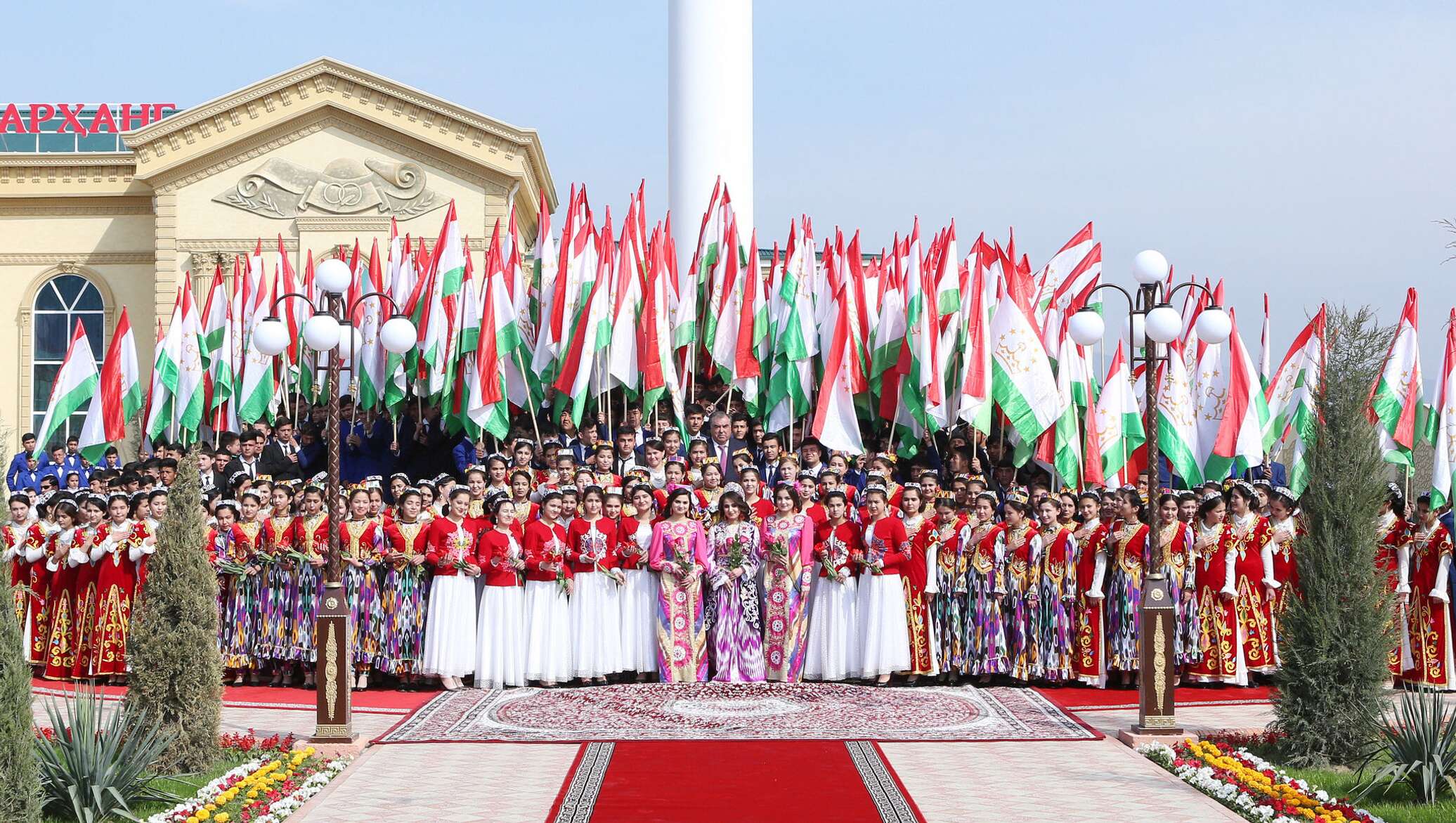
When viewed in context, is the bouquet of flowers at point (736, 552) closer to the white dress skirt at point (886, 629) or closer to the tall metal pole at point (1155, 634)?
the white dress skirt at point (886, 629)

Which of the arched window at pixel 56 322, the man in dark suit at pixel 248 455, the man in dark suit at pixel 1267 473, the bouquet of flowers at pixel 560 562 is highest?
the arched window at pixel 56 322

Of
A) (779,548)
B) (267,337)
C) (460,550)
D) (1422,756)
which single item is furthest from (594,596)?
(1422,756)

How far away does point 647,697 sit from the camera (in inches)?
479

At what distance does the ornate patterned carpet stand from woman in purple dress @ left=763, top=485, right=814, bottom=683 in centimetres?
32

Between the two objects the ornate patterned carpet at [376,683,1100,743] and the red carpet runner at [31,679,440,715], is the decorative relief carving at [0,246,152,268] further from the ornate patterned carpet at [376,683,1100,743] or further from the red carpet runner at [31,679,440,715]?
the ornate patterned carpet at [376,683,1100,743]

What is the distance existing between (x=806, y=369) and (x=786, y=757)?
821 cm

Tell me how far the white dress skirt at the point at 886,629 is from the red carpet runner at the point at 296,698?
11.5ft

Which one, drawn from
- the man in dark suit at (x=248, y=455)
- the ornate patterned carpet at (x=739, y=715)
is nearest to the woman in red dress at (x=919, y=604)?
the ornate patterned carpet at (x=739, y=715)

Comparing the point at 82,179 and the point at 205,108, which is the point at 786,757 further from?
the point at 82,179

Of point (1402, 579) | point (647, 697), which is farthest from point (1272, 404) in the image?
point (647, 697)

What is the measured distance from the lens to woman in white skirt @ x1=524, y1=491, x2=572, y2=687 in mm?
13164

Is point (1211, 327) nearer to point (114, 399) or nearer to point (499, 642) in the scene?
point (499, 642)

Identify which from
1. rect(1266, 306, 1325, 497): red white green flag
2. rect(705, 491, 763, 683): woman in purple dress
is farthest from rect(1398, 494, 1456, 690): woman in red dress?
rect(705, 491, 763, 683): woman in purple dress

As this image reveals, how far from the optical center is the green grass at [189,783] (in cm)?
837
